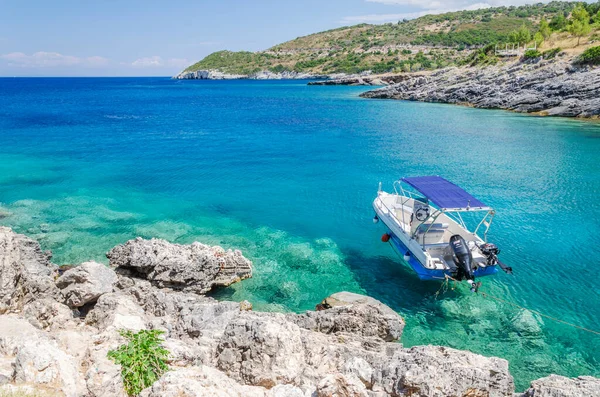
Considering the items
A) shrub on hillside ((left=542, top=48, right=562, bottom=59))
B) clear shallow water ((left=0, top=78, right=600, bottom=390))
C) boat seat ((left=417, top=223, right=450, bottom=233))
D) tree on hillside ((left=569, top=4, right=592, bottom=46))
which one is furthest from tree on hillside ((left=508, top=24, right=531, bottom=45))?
boat seat ((left=417, top=223, right=450, bottom=233))

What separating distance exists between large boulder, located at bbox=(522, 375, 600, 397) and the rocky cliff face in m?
73.1

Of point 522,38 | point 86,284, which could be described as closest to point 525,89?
point 522,38

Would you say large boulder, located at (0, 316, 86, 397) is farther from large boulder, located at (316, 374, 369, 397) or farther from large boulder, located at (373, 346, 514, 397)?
large boulder, located at (373, 346, 514, 397)

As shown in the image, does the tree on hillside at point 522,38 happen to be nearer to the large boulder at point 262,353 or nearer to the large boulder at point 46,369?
the large boulder at point 262,353

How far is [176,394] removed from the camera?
26.6ft

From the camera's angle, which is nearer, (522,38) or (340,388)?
(340,388)

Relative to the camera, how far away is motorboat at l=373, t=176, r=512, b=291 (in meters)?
20.2

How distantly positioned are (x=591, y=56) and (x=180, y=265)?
83.1 metres

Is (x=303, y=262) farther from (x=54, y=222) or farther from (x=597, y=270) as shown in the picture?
(x=54, y=222)

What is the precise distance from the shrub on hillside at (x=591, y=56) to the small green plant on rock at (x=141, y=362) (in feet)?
289

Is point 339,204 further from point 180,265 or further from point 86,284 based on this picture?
point 86,284

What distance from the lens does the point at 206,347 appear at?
12.1 meters

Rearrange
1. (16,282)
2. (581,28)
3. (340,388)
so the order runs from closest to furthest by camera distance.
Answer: (340,388)
(16,282)
(581,28)

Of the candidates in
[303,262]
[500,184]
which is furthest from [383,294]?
[500,184]
